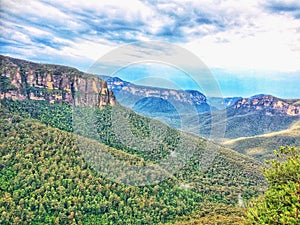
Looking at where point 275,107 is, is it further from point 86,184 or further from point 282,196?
point 282,196

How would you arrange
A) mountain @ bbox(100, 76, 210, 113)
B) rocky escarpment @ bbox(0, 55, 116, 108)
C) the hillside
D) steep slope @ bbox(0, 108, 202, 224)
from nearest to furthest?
1. mountain @ bbox(100, 76, 210, 113)
2. steep slope @ bbox(0, 108, 202, 224)
3. rocky escarpment @ bbox(0, 55, 116, 108)
4. the hillside

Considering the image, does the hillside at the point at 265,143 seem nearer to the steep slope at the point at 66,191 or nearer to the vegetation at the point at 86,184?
the vegetation at the point at 86,184

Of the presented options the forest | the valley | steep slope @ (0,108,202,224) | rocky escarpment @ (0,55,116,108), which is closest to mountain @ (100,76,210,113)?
the valley

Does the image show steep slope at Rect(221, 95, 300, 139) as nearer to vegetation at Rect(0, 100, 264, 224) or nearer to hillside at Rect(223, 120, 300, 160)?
hillside at Rect(223, 120, 300, 160)

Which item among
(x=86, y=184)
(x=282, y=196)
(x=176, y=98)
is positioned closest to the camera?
(x=282, y=196)

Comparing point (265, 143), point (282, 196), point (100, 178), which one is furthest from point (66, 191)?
point (265, 143)

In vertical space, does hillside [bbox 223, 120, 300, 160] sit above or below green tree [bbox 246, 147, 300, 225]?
below

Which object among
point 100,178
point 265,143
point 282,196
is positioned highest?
point 282,196
